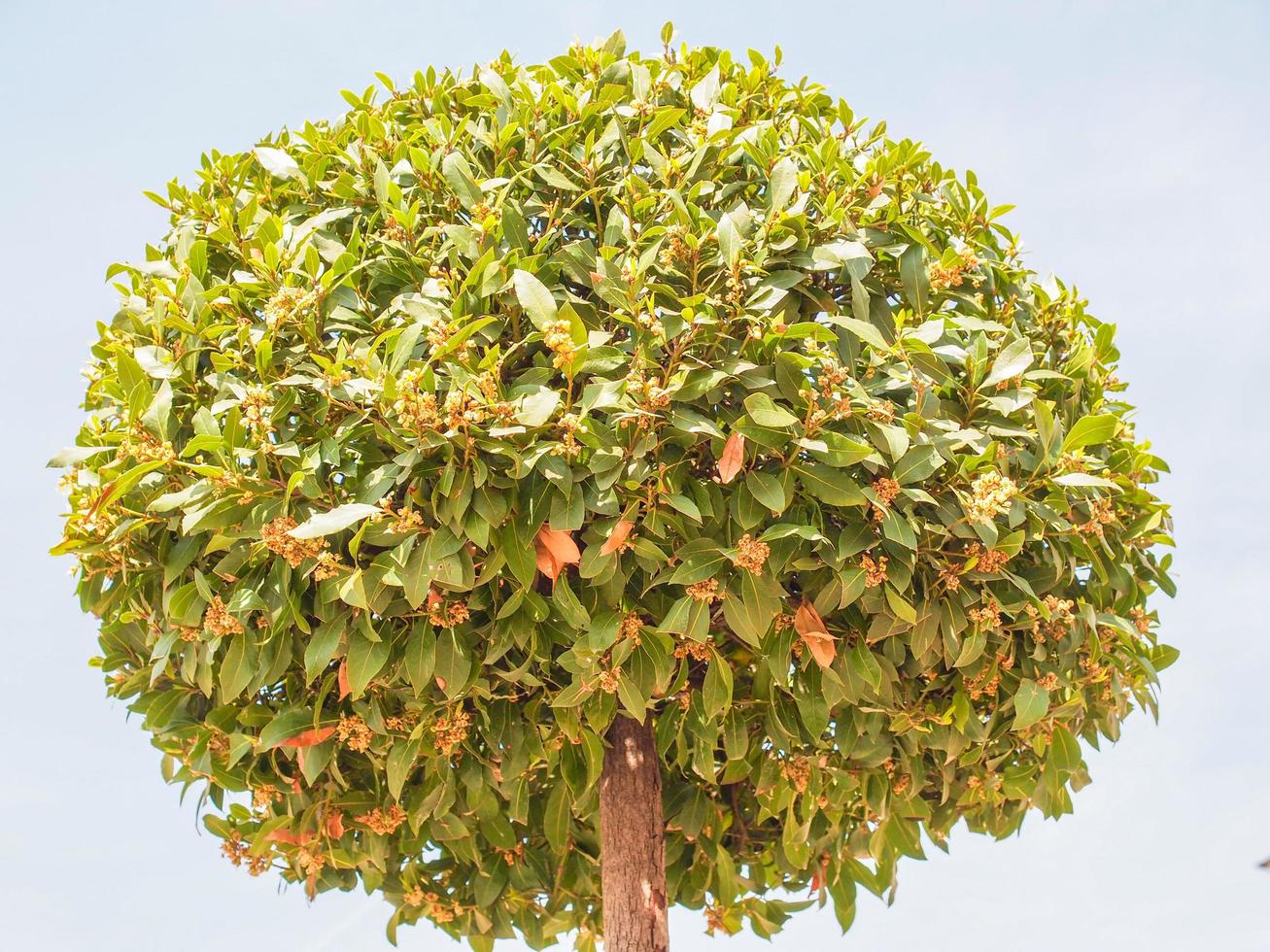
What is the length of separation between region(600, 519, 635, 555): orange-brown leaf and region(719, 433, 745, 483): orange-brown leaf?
249mm

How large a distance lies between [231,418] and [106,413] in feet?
2.29

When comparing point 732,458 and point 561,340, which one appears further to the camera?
point 732,458

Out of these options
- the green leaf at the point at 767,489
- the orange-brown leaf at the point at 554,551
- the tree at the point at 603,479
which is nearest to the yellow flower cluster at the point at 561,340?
the tree at the point at 603,479

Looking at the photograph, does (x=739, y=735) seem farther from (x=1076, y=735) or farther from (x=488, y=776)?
(x=1076, y=735)

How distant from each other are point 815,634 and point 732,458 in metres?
0.54

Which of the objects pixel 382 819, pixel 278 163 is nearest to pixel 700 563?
pixel 382 819

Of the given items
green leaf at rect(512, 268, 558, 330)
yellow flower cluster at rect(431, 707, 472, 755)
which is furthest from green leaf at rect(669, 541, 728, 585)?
yellow flower cluster at rect(431, 707, 472, 755)

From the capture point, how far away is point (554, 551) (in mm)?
2896

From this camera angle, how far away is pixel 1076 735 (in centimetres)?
384

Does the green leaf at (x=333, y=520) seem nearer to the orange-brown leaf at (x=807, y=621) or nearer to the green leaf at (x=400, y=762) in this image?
the green leaf at (x=400, y=762)

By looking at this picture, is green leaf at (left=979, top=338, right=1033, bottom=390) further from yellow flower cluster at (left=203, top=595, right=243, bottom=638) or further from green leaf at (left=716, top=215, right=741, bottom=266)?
yellow flower cluster at (left=203, top=595, right=243, bottom=638)

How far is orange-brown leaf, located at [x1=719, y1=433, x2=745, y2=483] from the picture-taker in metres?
2.83

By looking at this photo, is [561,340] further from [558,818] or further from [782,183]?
[558,818]

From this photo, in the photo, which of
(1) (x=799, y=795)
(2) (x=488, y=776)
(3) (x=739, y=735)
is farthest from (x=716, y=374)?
(1) (x=799, y=795)
